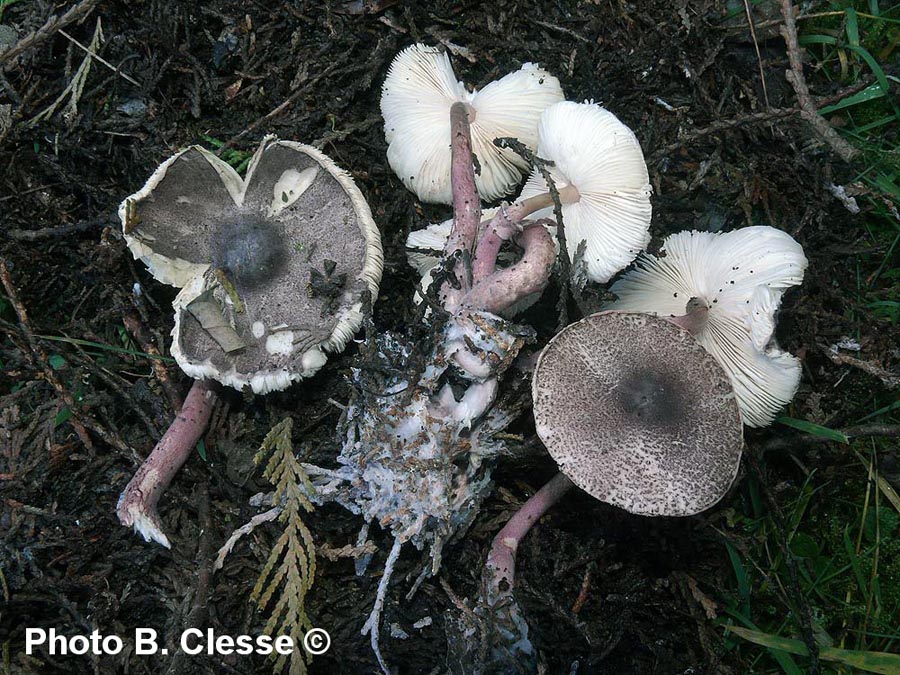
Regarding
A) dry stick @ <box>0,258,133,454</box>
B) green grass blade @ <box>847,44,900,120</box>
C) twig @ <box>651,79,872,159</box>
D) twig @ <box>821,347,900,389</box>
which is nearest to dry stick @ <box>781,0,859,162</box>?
twig @ <box>651,79,872,159</box>

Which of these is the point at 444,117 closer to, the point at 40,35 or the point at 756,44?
the point at 756,44

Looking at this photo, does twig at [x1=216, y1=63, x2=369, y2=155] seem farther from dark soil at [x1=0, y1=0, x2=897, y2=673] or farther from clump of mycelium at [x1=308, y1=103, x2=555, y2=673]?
clump of mycelium at [x1=308, y1=103, x2=555, y2=673]

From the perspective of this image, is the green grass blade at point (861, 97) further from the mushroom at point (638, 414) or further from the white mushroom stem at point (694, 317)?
the mushroom at point (638, 414)

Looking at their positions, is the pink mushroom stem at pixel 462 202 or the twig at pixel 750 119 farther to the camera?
the twig at pixel 750 119

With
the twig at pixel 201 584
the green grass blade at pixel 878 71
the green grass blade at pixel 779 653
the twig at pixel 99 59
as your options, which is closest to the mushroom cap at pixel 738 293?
the green grass blade at pixel 779 653

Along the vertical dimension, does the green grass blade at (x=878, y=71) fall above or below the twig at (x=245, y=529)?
above

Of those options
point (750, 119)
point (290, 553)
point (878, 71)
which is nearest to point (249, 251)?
point (290, 553)
